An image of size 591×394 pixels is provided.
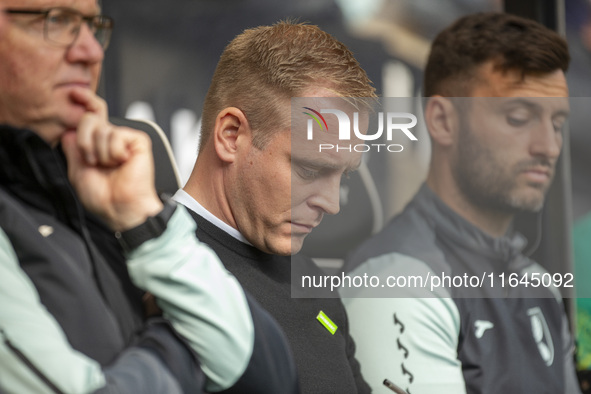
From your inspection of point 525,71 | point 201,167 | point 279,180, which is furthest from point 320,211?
point 525,71

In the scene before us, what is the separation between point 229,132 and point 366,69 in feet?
3.08

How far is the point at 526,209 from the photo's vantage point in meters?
2.11

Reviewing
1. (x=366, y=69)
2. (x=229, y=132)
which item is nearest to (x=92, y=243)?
(x=229, y=132)

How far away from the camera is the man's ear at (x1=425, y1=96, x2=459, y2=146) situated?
1983 millimetres

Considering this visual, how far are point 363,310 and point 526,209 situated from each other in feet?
2.27

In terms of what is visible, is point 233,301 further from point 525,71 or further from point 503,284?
point 525,71

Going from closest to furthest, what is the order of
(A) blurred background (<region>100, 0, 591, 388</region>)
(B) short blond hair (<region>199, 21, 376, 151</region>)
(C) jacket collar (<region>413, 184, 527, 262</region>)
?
(B) short blond hair (<region>199, 21, 376, 151</region>)
(C) jacket collar (<region>413, 184, 527, 262</region>)
(A) blurred background (<region>100, 0, 591, 388</region>)

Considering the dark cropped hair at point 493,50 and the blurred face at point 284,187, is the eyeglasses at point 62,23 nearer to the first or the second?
the blurred face at point 284,187

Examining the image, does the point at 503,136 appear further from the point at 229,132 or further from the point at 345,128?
the point at 229,132

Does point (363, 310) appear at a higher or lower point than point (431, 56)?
lower

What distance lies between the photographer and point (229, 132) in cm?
148

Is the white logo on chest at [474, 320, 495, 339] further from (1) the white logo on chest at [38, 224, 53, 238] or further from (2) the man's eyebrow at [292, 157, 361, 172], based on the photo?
(1) the white logo on chest at [38, 224, 53, 238]

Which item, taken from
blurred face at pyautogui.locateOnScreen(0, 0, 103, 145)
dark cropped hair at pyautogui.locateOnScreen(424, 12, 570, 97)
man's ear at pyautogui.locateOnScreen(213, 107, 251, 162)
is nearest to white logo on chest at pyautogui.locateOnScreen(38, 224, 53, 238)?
blurred face at pyautogui.locateOnScreen(0, 0, 103, 145)

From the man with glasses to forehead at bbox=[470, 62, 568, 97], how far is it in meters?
1.20
